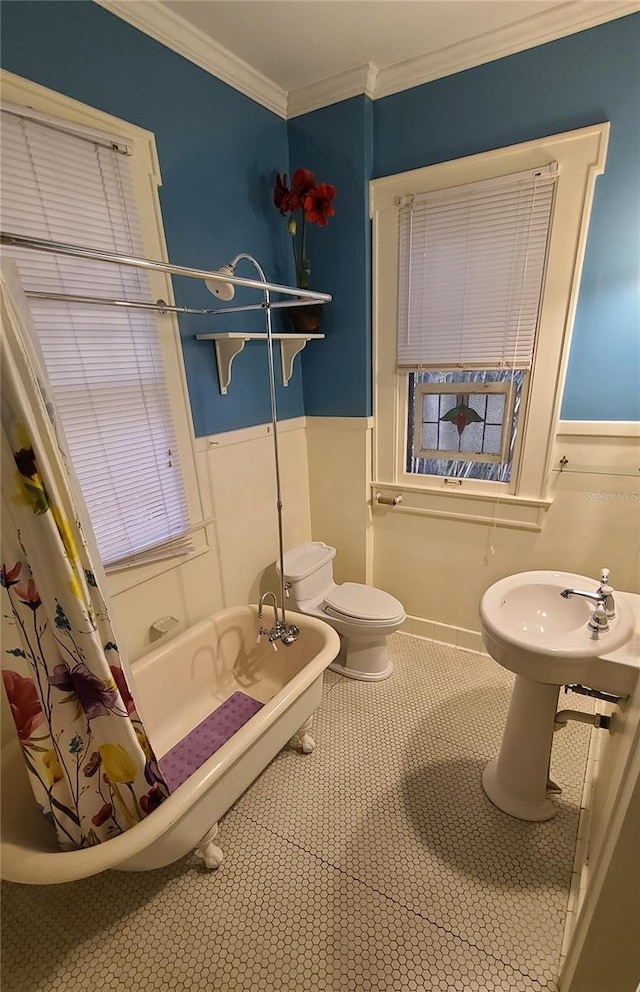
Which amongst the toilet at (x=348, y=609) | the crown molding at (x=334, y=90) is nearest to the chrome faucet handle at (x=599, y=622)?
the toilet at (x=348, y=609)

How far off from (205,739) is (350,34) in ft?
9.19

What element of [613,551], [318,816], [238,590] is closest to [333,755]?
[318,816]

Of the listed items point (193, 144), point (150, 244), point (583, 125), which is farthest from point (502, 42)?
point (150, 244)

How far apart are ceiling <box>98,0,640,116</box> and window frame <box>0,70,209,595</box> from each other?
1.13 ft

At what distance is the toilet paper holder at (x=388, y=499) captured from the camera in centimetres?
231

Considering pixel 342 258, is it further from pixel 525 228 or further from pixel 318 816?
pixel 318 816

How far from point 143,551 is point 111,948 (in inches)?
46.3

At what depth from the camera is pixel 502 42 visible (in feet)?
5.24

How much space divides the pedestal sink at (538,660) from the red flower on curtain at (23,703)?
1256 mm

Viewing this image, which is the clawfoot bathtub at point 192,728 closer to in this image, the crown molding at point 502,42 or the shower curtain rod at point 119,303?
the shower curtain rod at point 119,303

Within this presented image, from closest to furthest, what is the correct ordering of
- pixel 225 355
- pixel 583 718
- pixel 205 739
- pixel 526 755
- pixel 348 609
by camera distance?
pixel 583 718 < pixel 526 755 < pixel 205 739 < pixel 225 355 < pixel 348 609

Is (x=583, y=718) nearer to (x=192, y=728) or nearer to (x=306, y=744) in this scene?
(x=306, y=744)

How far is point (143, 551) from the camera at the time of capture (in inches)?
63.8

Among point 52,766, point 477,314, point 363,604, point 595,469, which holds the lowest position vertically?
point 363,604
